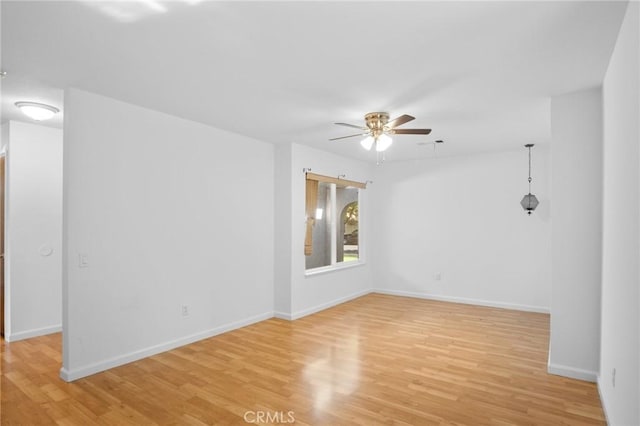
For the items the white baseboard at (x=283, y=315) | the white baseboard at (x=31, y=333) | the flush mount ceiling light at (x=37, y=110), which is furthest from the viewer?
the white baseboard at (x=283, y=315)

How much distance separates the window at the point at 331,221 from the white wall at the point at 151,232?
0.90 m

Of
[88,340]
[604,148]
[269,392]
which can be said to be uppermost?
[604,148]

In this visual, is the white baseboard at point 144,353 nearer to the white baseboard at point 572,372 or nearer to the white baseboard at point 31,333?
the white baseboard at point 31,333

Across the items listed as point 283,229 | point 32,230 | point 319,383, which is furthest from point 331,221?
point 32,230

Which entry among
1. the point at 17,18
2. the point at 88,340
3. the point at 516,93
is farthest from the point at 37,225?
the point at 516,93

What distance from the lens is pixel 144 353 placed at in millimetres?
3617

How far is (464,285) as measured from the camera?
242 inches

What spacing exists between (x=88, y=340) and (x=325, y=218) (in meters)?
3.94

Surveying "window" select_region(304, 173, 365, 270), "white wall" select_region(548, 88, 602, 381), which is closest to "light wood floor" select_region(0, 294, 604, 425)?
→ "white wall" select_region(548, 88, 602, 381)

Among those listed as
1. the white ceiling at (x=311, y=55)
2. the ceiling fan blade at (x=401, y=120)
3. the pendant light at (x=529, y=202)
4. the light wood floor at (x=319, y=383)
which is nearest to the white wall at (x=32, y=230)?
the light wood floor at (x=319, y=383)

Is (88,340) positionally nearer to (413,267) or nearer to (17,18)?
(17,18)

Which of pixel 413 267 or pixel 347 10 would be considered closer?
pixel 347 10

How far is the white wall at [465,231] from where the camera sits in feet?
18.4

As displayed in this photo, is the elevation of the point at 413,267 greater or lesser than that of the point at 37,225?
lesser
